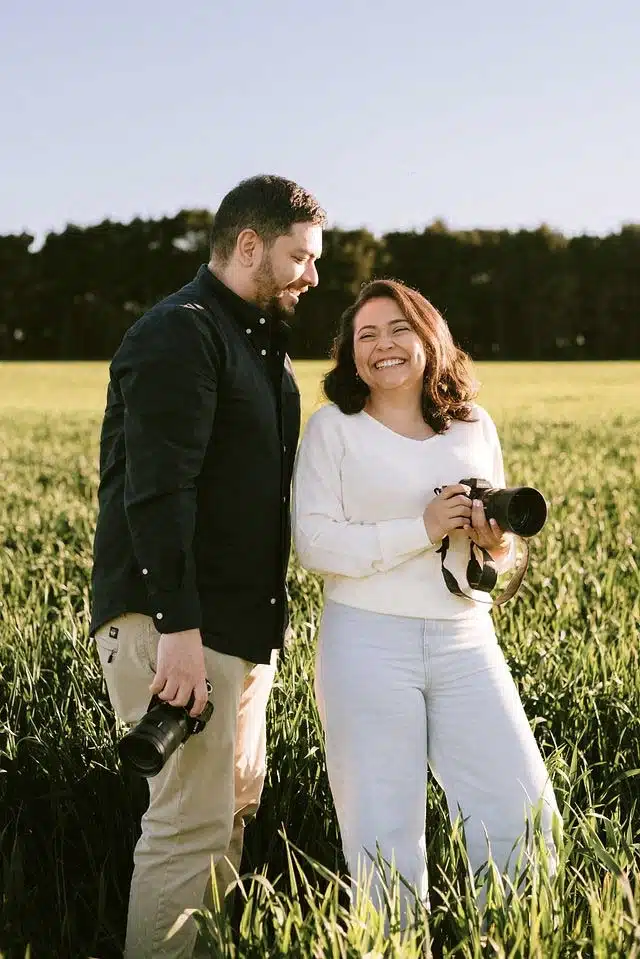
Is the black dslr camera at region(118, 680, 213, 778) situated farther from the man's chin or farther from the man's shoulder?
the man's chin

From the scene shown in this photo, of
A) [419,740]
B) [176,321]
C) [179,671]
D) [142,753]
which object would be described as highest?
[176,321]

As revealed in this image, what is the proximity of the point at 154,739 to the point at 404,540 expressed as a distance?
92 centimetres

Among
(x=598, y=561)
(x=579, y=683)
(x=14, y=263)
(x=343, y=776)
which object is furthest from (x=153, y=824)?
(x=14, y=263)

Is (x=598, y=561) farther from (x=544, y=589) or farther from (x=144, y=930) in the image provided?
(x=144, y=930)

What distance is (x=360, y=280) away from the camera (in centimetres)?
7856

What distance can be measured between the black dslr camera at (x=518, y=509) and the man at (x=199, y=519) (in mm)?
627

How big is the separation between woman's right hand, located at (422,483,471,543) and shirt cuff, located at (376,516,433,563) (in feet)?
0.06

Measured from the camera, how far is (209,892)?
10.3ft

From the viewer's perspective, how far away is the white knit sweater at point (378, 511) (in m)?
2.94

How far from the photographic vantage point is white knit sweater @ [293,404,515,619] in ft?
9.64

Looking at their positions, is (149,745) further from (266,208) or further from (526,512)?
(266,208)

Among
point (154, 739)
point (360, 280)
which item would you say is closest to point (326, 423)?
point (154, 739)

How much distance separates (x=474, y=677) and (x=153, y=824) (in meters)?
0.99

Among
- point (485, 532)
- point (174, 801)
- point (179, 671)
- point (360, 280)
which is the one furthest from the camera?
point (360, 280)
